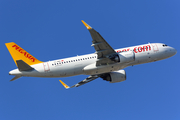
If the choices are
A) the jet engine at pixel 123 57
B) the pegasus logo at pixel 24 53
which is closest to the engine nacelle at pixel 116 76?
the jet engine at pixel 123 57

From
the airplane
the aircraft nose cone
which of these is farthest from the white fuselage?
the aircraft nose cone

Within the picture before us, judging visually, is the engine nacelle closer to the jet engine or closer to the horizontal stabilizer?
the jet engine

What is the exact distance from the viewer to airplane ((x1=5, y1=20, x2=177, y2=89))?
41.1m

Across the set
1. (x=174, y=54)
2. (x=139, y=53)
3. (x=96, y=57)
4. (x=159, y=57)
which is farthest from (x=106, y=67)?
(x=174, y=54)

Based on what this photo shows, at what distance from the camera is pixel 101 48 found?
132ft

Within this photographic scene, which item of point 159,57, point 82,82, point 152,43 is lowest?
point 82,82

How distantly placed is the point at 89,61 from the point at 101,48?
444cm

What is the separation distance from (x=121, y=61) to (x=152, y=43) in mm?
9134

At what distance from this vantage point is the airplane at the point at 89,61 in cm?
4112

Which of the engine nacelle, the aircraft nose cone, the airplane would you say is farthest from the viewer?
the engine nacelle

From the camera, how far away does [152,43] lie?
4719 cm

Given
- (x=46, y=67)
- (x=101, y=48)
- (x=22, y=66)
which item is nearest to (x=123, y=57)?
(x=101, y=48)

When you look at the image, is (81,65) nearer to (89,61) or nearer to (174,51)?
(89,61)

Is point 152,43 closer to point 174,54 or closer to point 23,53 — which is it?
point 174,54
